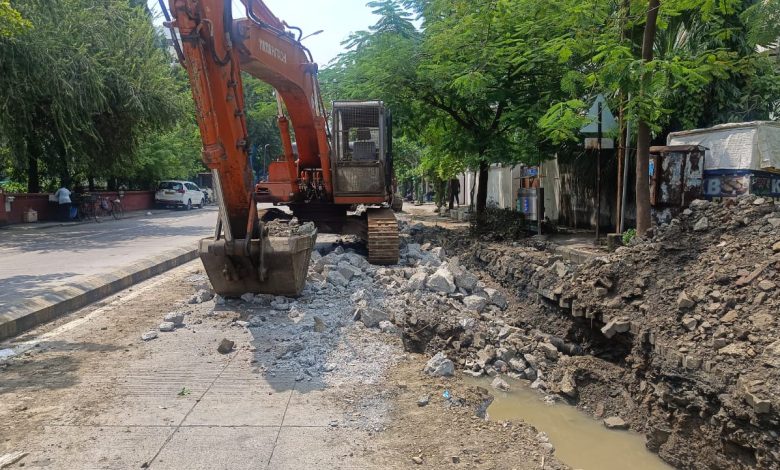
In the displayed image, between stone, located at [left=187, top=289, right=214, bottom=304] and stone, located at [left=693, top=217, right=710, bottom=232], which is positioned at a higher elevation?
stone, located at [left=693, top=217, right=710, bottom=232]

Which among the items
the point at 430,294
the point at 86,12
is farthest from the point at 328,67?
the point at 430,294

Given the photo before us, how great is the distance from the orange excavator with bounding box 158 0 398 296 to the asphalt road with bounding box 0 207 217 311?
3030 mm

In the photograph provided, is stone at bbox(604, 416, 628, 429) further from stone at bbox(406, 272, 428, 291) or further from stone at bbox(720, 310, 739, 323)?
Result: stone at bbox(406, 272, 428, 291)

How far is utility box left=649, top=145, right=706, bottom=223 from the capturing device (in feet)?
29.5

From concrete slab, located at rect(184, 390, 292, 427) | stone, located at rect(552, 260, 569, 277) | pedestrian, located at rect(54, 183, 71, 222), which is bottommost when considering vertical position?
concrete slab, located at rect(184, 390, 292, 427)

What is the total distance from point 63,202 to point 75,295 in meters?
17.3

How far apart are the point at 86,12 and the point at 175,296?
15.3 metres

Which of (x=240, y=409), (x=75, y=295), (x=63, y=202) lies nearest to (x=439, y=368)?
(x=240, y=409)

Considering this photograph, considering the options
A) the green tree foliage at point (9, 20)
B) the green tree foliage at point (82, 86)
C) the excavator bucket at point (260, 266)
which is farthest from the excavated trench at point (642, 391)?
the green tree foliage at point (82, 86)

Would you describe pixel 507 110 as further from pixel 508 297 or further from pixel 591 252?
pixel 508 297

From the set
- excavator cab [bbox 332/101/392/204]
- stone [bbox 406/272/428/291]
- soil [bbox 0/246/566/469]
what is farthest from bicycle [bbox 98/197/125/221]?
stone [bbox 406/272/428/291]

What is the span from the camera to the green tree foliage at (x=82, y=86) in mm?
16406

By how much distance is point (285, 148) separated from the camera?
35.9 ft

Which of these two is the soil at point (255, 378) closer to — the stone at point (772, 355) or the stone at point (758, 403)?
the stone at point (758, 403)
